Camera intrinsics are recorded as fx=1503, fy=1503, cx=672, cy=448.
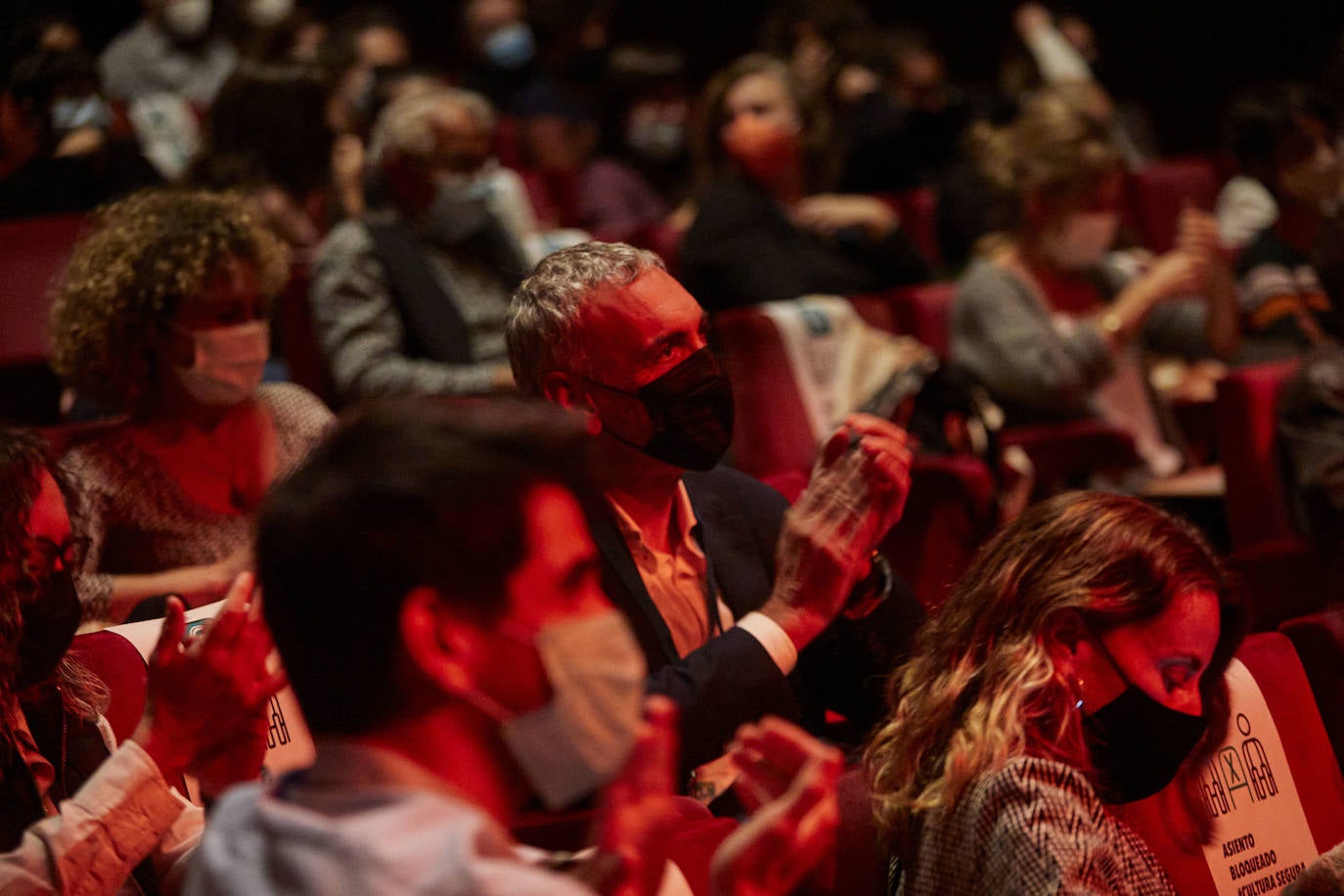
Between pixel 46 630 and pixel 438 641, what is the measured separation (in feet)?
2.27

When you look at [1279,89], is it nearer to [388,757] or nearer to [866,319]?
[866,319]

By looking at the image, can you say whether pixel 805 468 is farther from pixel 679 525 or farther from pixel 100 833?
pixel 100 833

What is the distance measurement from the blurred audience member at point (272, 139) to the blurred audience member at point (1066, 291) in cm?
158

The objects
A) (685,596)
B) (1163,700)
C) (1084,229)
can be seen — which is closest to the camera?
(1163,700)

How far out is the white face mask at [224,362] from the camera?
2236 millimetres

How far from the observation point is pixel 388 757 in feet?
2.81

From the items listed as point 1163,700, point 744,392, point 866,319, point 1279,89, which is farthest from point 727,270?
point 1163,700

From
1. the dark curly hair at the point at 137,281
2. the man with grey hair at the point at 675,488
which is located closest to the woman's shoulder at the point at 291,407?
the dark curly hair at the point at 137,281

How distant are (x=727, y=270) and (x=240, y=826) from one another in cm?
293

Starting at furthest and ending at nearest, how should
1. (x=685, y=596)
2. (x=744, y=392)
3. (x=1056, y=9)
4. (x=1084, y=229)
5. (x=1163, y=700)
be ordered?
(x=1056, y=9) → (x=1084, y=229) → (x=744, y=392) → (x=685, y=596) → (x=1163, y=700)

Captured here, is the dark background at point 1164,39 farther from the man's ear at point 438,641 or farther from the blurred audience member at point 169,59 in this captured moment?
the man's ear at point 438,641

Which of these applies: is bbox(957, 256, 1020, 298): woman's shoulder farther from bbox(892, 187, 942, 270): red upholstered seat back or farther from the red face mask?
bbox(892, 187, 942, 270): red upholstered seat back

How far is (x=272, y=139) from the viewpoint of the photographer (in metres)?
3.48

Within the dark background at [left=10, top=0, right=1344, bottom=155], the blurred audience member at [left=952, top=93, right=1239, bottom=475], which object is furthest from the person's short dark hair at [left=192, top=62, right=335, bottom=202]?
the dark background at [left=10, top=0, right=1344, bottom=155]
